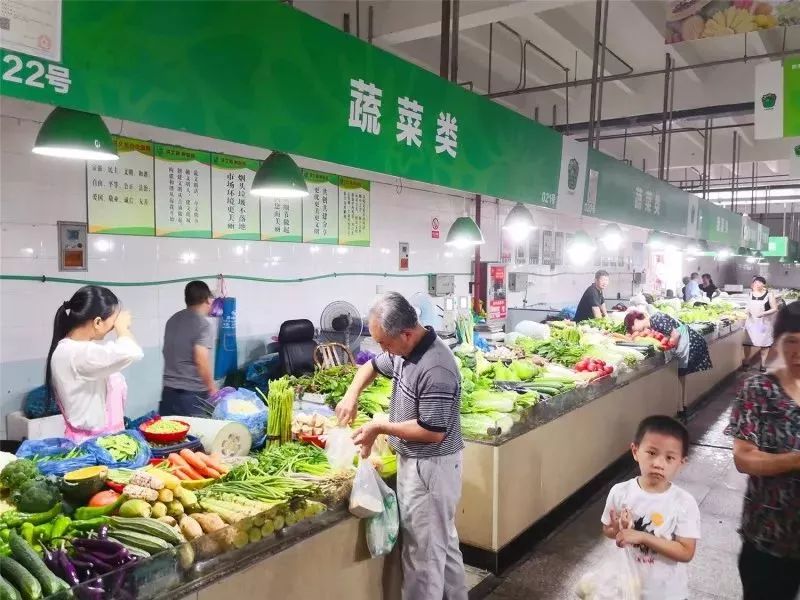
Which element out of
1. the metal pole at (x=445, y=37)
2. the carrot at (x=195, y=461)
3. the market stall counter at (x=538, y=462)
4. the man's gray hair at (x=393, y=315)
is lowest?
the market stall counter at (x=538, y=462)

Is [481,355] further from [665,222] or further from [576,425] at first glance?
[665,222]

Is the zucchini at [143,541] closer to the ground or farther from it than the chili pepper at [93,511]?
closer to the ground

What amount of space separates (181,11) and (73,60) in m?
0.45

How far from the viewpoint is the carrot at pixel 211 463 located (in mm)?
3105

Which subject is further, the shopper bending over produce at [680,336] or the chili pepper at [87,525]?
the shopper bending over produce at [680,336]

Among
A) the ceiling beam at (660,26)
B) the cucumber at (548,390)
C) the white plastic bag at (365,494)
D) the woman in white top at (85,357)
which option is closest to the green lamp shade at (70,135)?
the woman in white top at (85,357)

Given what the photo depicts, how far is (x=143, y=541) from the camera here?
2.33 meters

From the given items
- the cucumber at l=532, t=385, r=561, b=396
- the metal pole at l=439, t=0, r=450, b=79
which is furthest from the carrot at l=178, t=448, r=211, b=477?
the metal pole at l=439, t=0, r=450, b=79

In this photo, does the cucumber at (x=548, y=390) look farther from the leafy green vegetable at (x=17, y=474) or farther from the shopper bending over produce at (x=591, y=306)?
the shopper bending over produce at (x=591, y=306)

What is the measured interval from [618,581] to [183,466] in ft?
6.82

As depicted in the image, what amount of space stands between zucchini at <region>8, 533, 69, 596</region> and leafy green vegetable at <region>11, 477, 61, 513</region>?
24 cm

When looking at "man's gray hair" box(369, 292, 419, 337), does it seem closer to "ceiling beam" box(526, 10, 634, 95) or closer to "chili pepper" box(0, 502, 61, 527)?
"chili pepper" box(0, 502, 61, 527)

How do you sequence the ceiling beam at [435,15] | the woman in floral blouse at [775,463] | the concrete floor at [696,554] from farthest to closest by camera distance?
the ceiling beam at [435,15]
the concrete floor at [696,554]
the woman in floral blouse at [775,463]

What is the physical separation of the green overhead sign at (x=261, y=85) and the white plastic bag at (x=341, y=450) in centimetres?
144
